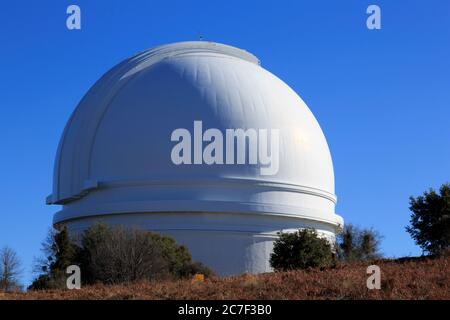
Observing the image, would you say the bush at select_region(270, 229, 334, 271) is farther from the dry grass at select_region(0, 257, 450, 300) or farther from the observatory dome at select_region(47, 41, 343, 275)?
the dry grass at select_region(0, 257, 450, 300)

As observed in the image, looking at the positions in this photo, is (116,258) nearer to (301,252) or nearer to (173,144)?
(301,252)

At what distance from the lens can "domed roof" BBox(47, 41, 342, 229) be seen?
36344 millimetres

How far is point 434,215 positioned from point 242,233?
8446mm

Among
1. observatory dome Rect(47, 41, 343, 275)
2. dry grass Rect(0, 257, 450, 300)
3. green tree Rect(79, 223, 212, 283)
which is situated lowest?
dry grass Rect(0, 257, 450, 300)

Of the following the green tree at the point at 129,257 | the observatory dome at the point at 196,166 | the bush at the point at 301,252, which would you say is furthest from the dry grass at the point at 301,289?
the observatory dome at the point at 196,166

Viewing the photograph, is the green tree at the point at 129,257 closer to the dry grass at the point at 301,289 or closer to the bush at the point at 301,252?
the bush at the point at 301,252

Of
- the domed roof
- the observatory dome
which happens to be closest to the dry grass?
the observatory dome

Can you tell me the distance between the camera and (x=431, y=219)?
33781 mm

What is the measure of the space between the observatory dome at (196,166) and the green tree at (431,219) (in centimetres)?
587

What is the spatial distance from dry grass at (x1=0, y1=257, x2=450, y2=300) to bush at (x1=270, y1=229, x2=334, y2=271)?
36.1 feet
